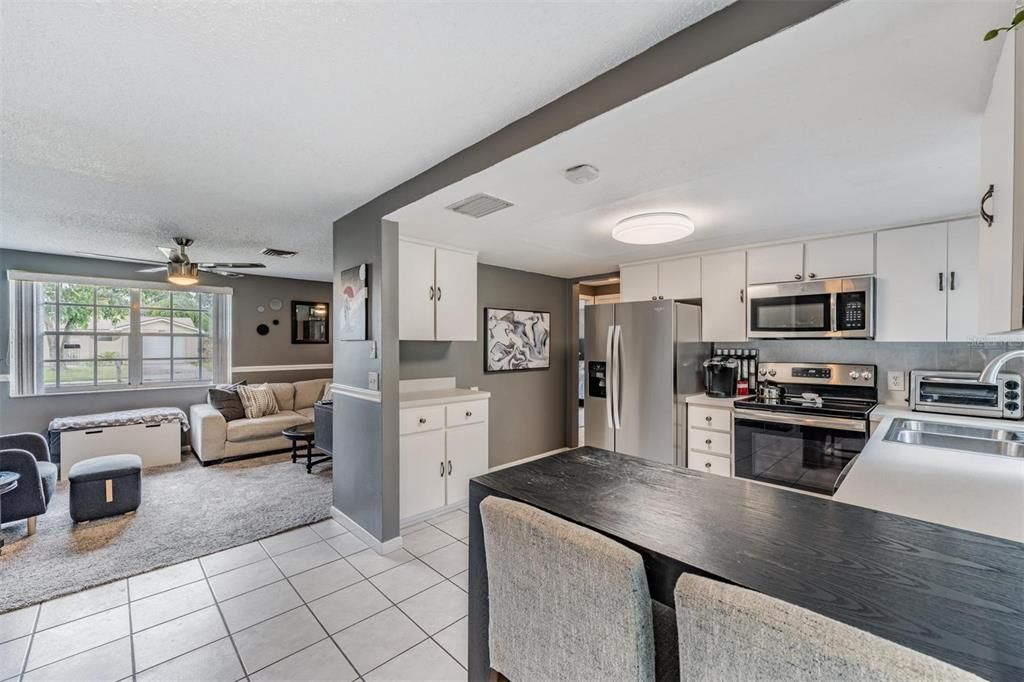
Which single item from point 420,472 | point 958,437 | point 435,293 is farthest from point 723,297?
Answer: point 420,472

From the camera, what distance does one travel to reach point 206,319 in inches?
226

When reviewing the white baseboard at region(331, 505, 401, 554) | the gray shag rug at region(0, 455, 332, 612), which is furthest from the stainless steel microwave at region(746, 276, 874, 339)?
the gray shag rug at region(0, 455, 332, 612)

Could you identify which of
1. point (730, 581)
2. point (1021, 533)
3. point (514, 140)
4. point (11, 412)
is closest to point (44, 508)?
point (11, 412)

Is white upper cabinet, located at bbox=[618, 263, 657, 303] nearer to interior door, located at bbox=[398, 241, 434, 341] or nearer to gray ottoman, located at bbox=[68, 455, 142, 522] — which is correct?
interior door, located at bbox=[398, 241, 434, 341]

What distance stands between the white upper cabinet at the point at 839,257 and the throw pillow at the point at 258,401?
19.8 ft

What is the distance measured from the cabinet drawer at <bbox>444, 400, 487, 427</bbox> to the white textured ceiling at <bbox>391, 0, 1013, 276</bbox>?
143cm

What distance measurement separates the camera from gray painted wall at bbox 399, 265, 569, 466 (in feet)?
13.3

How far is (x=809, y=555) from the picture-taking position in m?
0.94

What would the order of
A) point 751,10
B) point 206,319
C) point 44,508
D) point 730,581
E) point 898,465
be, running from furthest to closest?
point 206,319, point 44,508, point 898,465, point 751,10, point 730,581

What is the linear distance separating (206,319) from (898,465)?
708 centimetres

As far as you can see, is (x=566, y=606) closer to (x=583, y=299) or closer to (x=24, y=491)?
(x=24, y=491)

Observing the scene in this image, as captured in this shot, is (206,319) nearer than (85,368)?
No

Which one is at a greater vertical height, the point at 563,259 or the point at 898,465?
the point at 563,259

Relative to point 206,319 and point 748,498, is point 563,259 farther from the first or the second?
point 206,319
